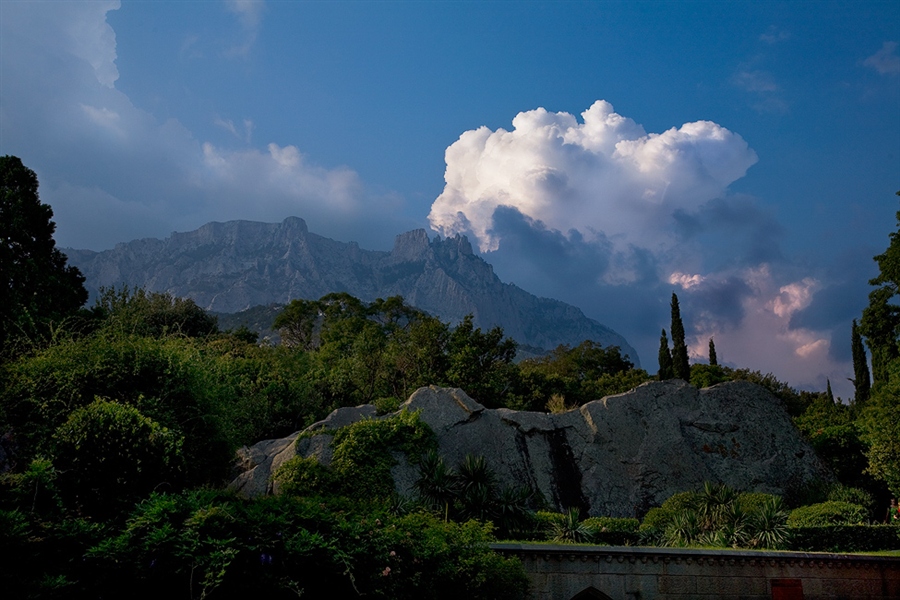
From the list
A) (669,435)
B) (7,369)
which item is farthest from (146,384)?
(669,435)

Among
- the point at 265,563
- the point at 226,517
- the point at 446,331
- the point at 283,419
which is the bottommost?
the point at 265,563

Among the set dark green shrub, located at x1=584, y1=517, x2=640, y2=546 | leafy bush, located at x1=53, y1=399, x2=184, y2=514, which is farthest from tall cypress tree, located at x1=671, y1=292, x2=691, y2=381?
leafy bush, located at x1=53, y1=399, x2=184, y2=514

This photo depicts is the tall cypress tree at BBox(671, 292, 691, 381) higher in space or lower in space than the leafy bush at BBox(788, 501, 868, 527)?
higher

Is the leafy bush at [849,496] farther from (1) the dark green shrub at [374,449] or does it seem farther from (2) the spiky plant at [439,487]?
(1) the dark green shrub at [374,449]

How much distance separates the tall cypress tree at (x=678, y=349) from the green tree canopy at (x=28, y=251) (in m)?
45.9

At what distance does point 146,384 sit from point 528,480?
46.0 ft

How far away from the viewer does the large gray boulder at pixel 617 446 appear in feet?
80.6

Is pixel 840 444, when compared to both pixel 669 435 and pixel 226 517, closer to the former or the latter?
pixel 669 435

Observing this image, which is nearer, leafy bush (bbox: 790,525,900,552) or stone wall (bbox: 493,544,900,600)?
stone wall (bbox: 493,544,900,600)

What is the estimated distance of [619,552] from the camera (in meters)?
15.7

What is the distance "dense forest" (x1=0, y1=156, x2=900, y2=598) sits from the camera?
934cm

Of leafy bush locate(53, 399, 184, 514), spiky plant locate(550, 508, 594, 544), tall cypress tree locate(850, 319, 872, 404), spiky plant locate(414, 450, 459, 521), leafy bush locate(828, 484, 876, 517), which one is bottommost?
spiky plant locate(550, 508, 594, 544)

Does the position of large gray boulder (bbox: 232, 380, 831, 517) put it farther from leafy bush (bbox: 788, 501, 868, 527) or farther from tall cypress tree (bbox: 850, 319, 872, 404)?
tall cypress tree (bbox: 850, 319, 872, 404)

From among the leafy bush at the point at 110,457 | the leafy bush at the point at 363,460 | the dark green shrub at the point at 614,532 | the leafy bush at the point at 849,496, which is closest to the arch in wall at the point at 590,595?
the dark green shrub at the point at 614,532
